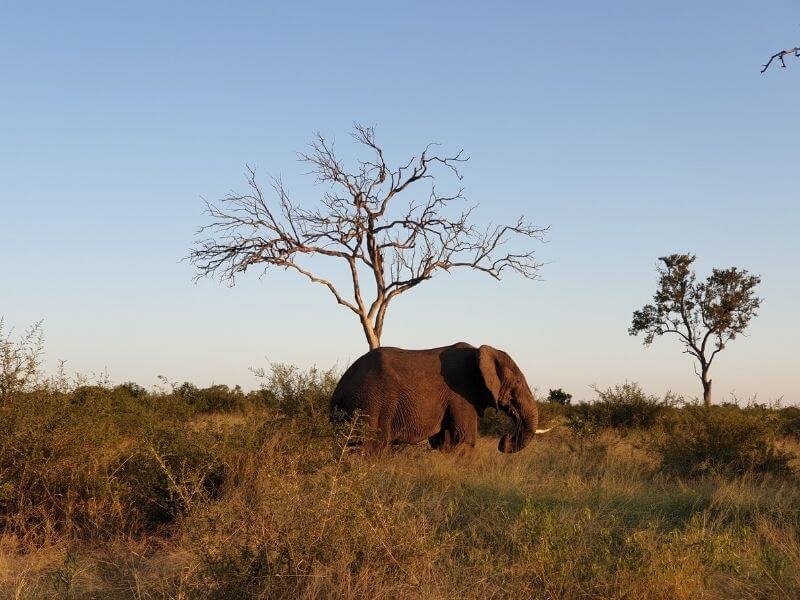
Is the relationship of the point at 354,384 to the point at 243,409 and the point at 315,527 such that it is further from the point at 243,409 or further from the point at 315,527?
the point at 243,409

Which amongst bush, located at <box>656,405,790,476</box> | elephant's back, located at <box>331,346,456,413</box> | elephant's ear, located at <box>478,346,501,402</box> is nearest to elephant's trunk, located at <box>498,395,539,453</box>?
elephant's ear, located at <box>478,346,501,402</box>

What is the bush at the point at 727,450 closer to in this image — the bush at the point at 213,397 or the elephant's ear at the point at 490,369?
the elephant's ear at the point at 490,369

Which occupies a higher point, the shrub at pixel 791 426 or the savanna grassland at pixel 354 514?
the shrub at pixel 791 426

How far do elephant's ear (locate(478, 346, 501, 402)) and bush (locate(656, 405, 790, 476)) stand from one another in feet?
9.12

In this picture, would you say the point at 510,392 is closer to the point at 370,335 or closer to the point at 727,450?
the point at 727,450

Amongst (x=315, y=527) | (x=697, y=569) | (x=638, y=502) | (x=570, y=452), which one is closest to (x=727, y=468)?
(x=570, y=452)

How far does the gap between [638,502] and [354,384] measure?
14.1 feet

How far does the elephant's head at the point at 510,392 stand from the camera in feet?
39.4

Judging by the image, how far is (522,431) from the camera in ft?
42.8

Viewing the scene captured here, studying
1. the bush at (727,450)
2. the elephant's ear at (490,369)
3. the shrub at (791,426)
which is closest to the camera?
the elephant's ear at (490,369)

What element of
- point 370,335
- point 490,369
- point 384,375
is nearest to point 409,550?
point 384,375

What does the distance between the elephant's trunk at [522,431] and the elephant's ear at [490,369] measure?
904 millimetres

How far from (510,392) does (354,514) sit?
24.6 feet

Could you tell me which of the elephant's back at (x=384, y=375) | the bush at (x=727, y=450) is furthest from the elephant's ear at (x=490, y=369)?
the bush at (x=727, y=450)
